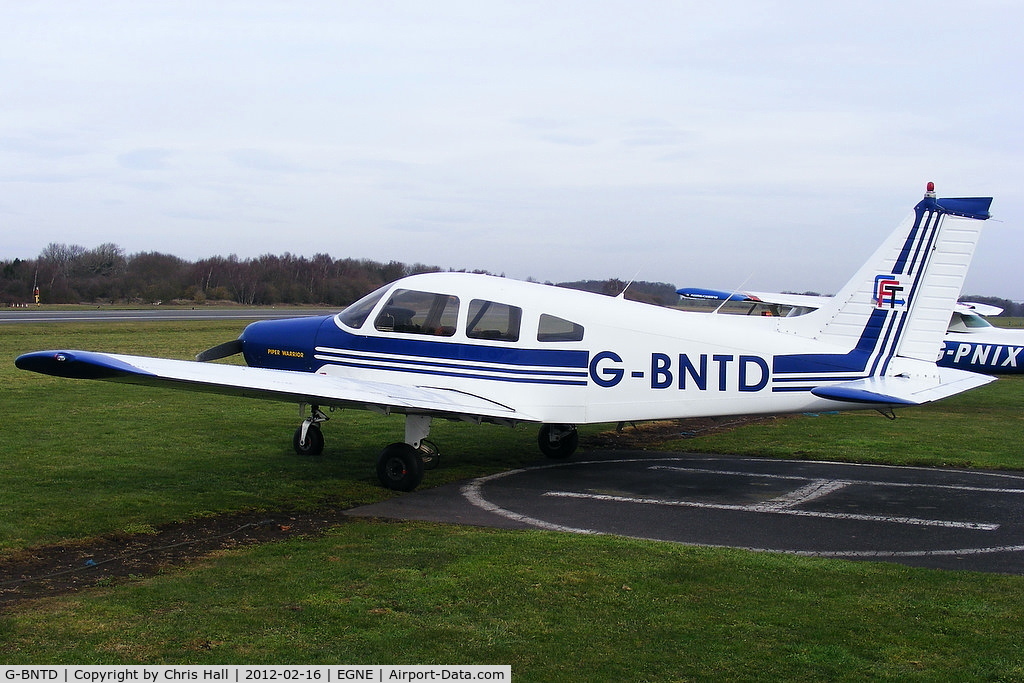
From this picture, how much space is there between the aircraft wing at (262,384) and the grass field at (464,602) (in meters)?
1.02

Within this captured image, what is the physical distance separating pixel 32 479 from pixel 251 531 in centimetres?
333

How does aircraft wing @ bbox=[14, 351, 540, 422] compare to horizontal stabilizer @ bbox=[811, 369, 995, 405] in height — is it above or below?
below

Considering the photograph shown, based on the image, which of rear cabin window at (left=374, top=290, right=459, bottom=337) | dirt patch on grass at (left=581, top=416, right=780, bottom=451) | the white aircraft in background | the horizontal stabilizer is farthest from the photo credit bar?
the white aircraft in background

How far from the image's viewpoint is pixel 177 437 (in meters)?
12.6

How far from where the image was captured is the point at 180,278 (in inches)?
2534

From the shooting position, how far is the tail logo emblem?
9.99 meters

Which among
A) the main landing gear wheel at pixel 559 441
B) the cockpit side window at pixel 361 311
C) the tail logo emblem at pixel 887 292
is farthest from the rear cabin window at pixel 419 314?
the tail logo emblem at pixel 887 292

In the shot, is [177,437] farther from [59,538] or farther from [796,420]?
[796,420]

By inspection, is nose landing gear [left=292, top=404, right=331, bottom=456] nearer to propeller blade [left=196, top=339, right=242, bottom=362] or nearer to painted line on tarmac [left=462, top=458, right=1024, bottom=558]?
propeller blade [left=196, top=339, right=242, bottom=362]

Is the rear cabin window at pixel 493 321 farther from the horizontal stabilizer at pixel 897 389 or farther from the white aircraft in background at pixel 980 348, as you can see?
the white aircraft in background at pixel 980 348

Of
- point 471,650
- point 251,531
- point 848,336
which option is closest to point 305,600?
point 471,650

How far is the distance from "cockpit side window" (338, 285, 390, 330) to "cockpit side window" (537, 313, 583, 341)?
2121mm

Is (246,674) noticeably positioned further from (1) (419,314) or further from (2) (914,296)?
(2) (914,296)

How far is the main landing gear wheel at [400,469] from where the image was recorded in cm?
961
